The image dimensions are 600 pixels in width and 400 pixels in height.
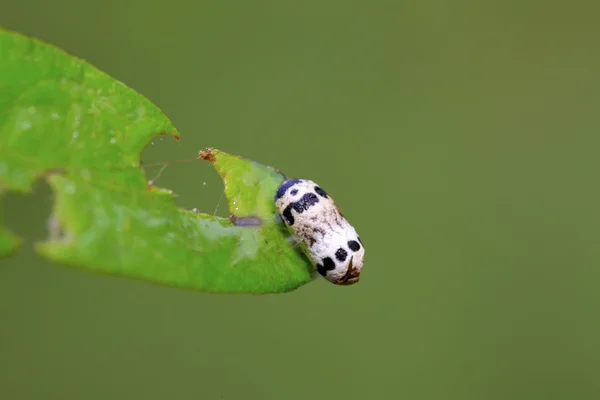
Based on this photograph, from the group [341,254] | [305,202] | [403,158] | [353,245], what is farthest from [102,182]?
[403,158]

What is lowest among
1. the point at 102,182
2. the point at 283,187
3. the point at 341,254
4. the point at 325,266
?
the point at 102,182

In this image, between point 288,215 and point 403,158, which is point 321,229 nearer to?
point 288,215

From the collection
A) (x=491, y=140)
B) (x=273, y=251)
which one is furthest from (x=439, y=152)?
(x=273, y=251)

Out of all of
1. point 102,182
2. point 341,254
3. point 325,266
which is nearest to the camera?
point 102,182

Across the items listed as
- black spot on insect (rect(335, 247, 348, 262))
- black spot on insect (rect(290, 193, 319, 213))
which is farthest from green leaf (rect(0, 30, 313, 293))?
black spot on insect (rect(335, 247, 348, 262))

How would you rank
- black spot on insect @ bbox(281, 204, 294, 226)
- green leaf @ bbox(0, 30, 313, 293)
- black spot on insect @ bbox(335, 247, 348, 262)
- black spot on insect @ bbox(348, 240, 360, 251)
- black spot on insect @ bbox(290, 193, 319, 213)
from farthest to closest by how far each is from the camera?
black spot on insect @ bbox(348, 240, 360, 251) < black spot on insect @ bbox(335, 247, 348, 262) < black spot on insect @ bbox(290, 193, 319, 213) < black spot on insect @ bbox(281, 204, 294, 226) < green leaf @ bbox(0, 30, 313, 293)

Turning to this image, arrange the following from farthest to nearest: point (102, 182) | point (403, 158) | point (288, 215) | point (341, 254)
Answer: point (403, 158), point (341, 254), point (288, 215), point (102, 182)

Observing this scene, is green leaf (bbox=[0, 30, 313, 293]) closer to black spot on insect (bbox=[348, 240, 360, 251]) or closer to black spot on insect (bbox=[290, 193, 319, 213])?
black spot on insect (bbox=[290, 193, 319, 213])
